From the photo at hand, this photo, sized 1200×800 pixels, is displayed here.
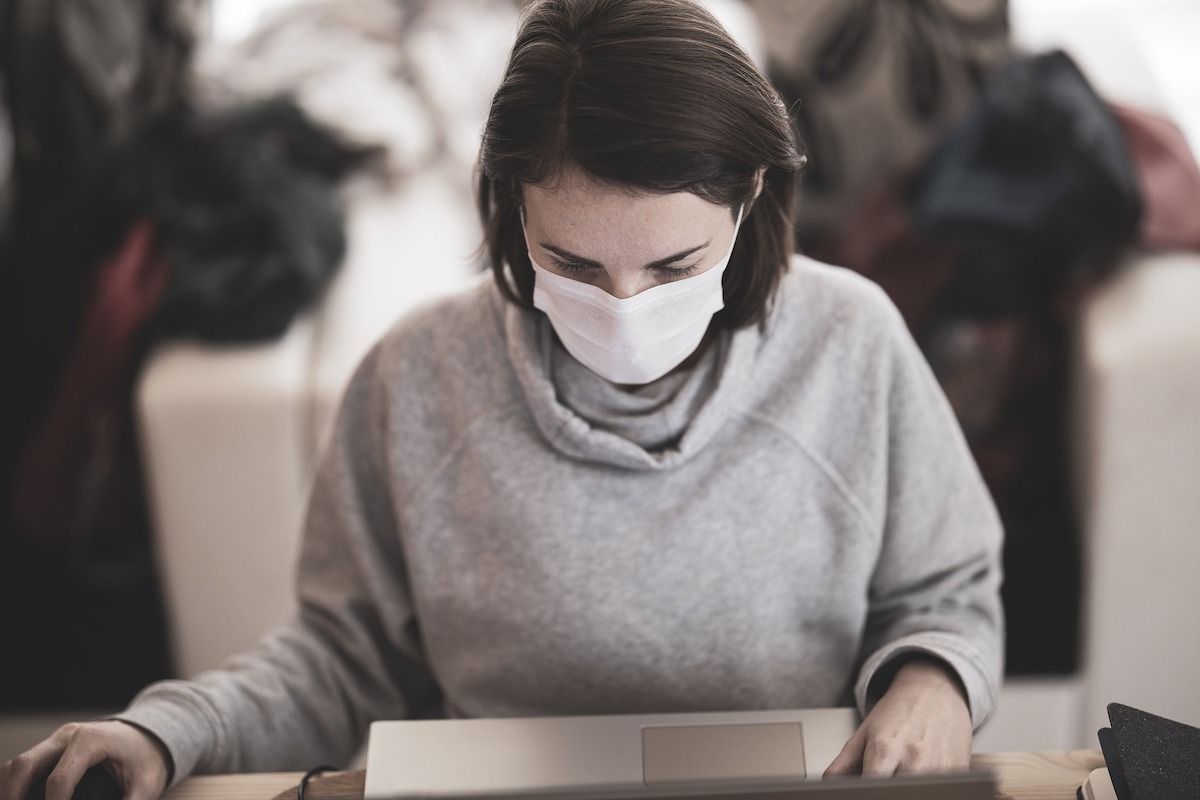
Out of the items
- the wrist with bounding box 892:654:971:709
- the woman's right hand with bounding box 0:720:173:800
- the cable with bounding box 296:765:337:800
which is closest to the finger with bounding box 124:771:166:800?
the woman's right hand with bounding box 0:720:173:800

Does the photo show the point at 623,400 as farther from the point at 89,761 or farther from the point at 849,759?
the point at 89,761

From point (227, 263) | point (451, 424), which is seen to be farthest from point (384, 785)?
point (227, 263)

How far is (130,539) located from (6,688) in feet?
0.98

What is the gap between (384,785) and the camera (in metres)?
0.80

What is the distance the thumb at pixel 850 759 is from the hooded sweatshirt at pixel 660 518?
152mm

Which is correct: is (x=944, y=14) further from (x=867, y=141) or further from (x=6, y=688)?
(x=6, y=688)

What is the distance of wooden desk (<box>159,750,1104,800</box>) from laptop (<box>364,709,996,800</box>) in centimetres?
4

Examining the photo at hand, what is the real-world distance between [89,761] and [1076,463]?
131cm

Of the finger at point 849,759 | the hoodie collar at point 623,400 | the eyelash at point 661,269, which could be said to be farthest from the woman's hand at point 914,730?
the eyelash at point 661,269

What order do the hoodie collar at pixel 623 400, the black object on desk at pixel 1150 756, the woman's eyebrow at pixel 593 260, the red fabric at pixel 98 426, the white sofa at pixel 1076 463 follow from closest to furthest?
the black object on desk at pixel 1150 756 → the woman's eyebrow at pixel 593 260 → the hoodie collar at pixel 623 400 → the white sofa at pixel 1076 463 → the red fabric at pixel 98 426

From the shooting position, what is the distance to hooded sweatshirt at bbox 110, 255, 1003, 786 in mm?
976

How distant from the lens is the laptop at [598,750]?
798 mm

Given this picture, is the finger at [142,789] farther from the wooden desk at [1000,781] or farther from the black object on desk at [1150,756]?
the black object on desk at [1150,756]

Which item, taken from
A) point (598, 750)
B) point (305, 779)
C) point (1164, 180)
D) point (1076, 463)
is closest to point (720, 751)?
point (598, 750)
